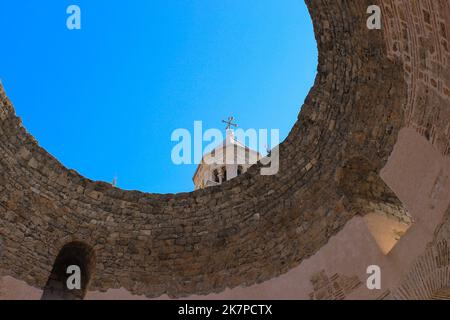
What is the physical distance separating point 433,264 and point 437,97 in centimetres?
193

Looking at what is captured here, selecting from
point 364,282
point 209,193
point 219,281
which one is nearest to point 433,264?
point 364,282

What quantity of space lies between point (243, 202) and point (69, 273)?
306 cm

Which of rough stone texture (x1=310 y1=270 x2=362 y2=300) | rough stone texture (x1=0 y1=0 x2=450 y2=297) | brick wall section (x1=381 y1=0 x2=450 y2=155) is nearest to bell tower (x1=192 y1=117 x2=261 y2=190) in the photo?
rough stone texture (x1=0 y1=0 x2=450 y2=297)

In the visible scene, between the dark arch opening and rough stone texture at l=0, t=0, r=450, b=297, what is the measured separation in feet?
0.61

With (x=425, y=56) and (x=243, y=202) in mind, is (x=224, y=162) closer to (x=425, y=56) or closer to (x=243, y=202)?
(x=243, y=202)

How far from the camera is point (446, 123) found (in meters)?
6.58

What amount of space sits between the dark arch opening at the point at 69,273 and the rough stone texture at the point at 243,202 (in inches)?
7.4

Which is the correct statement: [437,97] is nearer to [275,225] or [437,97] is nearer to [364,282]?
[364,282]

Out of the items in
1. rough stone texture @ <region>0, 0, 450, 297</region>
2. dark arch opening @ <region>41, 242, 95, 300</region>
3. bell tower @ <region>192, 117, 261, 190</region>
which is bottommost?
dark arch opening @ <region>41, 242, 95, 300</region>

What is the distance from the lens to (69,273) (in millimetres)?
9344

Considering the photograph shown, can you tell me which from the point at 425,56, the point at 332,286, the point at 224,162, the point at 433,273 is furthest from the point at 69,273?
the point at 224,162

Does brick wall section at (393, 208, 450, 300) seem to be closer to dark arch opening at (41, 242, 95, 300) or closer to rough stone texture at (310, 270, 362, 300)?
rough stone texture at (310, 270, 362, 300)

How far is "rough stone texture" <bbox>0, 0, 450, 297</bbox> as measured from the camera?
27.3ft

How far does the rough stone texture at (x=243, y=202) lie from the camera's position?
8320 mm
